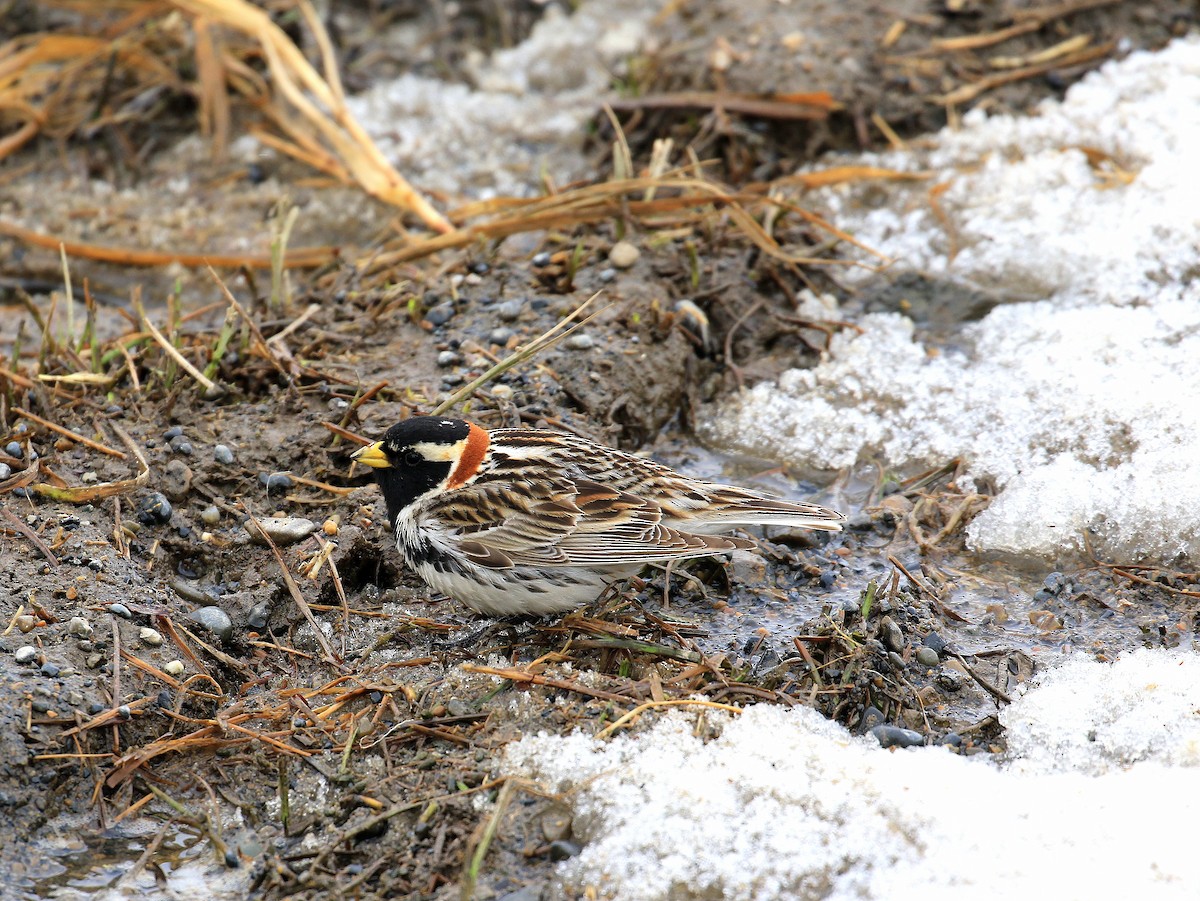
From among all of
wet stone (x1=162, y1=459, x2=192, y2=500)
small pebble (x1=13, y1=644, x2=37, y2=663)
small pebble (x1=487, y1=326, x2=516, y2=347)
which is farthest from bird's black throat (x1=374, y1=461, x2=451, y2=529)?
small pebble (x1=13, y1=644, x2=37, y2=663)

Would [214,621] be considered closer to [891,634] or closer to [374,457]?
[374,457]

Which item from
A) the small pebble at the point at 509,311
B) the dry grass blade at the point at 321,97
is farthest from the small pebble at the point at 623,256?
the dry grass blade at the point at 321,97

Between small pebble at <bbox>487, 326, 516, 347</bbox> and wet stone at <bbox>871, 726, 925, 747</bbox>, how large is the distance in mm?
2954

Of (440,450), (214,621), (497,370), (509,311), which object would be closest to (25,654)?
(214,621)

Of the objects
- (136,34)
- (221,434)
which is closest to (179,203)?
(136,34)

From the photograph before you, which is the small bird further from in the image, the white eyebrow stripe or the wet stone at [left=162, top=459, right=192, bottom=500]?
the wet stone at [left=162, top=459, right=192, bottom=500]

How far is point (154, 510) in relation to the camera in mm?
5734

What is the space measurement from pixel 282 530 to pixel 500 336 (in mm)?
1637

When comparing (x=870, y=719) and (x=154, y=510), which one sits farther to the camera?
(x=154, y=510)

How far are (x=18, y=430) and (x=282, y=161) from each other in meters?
3.89

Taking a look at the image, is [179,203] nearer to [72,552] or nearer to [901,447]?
[72,552]

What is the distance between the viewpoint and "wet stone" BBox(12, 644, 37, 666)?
4.84 m

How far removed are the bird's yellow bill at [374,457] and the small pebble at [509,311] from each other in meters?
1.60

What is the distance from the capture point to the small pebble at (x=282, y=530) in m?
5.79
